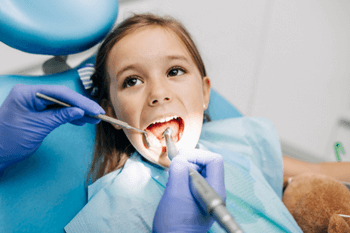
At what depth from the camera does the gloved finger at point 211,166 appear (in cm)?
54

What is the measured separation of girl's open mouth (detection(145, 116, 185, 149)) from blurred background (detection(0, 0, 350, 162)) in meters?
0.73

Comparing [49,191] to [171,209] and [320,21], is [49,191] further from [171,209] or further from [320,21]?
[320,21]

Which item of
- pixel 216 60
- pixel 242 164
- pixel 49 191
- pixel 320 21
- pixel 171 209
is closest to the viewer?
pixel 171 209

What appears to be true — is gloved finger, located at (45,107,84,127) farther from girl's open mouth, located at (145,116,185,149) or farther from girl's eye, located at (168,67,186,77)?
girl's eye, located at (168,67,186,77)

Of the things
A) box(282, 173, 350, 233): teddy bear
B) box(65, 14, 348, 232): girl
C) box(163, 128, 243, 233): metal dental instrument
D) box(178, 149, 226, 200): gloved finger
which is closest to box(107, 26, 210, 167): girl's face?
box(65, 14, 348, 232): girl

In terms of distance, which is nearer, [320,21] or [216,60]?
[320,21]

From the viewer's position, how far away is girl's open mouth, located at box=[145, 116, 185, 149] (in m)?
A: 0.70

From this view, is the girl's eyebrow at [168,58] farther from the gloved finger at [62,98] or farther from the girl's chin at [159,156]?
the girl's chin at [159,156]

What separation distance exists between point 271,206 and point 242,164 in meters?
0.18

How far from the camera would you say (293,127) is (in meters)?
1.61

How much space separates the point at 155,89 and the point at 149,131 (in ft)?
0.47

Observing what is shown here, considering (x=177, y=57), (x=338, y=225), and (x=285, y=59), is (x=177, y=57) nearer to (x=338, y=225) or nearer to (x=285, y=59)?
(x=338, y=225)

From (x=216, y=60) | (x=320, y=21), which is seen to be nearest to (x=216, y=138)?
(x=216, y=60)

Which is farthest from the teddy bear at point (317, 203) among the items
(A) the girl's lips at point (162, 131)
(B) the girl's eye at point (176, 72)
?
(B) the girl's eye at point (176, 72)
